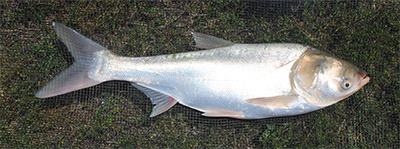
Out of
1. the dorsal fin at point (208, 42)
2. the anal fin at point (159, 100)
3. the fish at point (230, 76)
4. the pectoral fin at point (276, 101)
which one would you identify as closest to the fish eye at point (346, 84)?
the fish at point (230, 76)

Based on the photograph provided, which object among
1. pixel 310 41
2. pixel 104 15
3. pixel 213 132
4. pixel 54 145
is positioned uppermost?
pixel 310 41

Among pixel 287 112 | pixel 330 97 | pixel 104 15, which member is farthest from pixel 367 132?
pixel 104 15

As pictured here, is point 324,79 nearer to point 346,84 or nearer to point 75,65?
point 346,84

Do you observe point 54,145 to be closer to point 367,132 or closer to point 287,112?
point 287,112

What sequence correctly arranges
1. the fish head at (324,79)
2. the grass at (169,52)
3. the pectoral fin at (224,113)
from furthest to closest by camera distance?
the grass at (169,52)
the pectoral fin at (224,113)
the fish head at (324,79)

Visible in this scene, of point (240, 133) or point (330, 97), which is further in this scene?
point (240, 133)

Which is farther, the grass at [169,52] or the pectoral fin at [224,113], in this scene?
the grass at [169,52]

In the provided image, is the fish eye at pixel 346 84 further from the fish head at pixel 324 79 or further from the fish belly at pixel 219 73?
the fish belly at pixel 219 73

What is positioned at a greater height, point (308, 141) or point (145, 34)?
point (145, 34)

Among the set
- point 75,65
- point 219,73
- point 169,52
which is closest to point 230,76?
point 219,73
